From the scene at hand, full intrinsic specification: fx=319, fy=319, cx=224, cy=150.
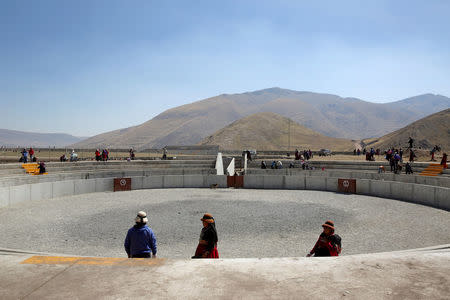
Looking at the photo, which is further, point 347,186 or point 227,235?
point 347,186

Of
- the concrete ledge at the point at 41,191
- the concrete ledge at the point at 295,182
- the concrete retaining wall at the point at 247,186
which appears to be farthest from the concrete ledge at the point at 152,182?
the concrete ledge at the point at 295,182

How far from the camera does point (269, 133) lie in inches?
5571

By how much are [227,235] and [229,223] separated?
2003 mm

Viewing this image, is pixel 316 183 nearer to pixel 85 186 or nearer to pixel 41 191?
pixel 85 186

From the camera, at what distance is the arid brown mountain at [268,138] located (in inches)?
4830

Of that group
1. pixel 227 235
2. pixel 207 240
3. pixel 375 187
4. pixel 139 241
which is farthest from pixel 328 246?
pixel 375 187

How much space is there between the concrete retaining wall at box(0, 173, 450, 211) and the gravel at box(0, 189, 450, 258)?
1024mm

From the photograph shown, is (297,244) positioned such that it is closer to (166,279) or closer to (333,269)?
(333,269)

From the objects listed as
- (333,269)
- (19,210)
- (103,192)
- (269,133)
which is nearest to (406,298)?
(333,269)

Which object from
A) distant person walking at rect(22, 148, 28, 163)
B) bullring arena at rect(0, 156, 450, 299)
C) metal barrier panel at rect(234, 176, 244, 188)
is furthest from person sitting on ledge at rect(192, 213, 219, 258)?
distant person walking at rect(22, 148, 28, 163)

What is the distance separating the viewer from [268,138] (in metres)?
136

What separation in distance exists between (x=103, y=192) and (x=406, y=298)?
23.3 m

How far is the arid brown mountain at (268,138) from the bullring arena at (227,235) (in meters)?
88.8

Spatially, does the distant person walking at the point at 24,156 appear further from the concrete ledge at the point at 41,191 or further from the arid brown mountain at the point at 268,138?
the arid brown mountain at the point at 268,138
